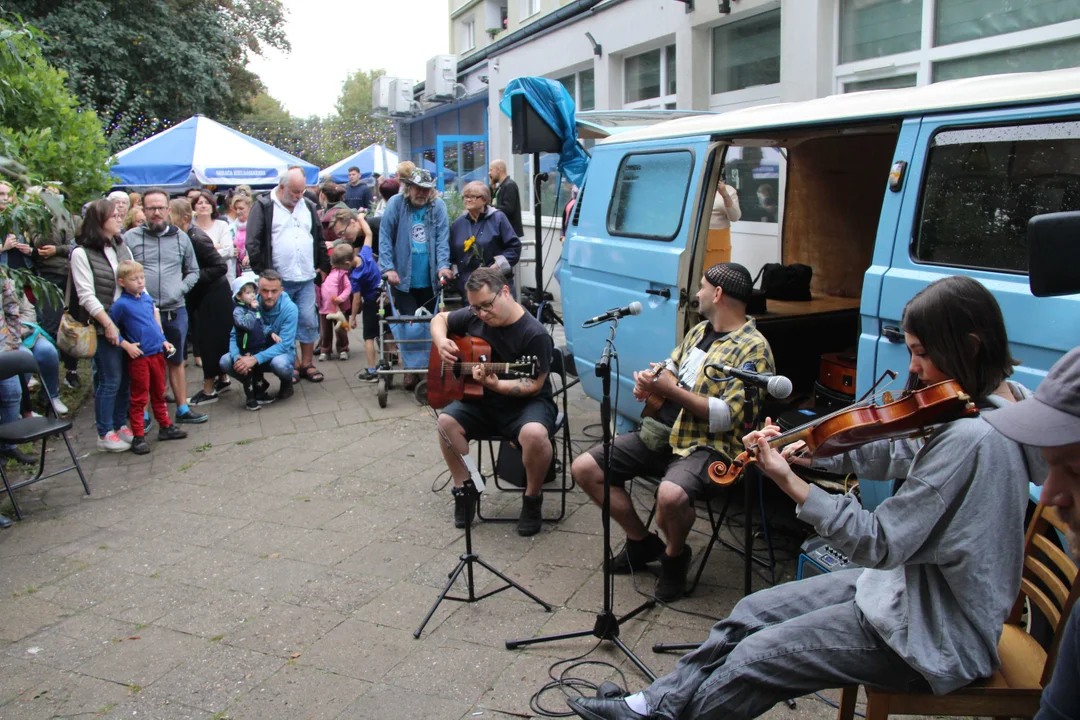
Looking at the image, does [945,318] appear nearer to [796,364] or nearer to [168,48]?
[796,364]

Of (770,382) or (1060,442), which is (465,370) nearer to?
(770,382)

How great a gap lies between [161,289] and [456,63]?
11188 mm

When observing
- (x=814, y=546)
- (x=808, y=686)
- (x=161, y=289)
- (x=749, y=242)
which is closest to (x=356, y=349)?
(x=161, y=289)

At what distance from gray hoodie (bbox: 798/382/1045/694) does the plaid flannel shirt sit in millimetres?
1528

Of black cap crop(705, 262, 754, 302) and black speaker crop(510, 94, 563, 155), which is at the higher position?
black speaker crop(510, 94, 563, 155)

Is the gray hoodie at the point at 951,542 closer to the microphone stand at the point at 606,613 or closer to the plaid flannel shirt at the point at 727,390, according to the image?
the microphone stand at the point at 606,613

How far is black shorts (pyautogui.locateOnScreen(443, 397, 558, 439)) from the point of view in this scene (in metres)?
4.75

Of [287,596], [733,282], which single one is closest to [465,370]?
[287,596]

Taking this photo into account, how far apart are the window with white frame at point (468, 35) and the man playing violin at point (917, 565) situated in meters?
17.0

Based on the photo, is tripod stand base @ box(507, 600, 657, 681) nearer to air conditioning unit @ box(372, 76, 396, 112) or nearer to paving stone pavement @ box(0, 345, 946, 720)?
paving stone pavement @ box(0, 345, 946, 720)

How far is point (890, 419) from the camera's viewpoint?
83.2 inches

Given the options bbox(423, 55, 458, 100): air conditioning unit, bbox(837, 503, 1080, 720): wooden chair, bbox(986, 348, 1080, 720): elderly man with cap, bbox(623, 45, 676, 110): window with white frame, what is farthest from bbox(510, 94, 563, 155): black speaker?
bbox(423, 55, 458, 100): air conditioning unit

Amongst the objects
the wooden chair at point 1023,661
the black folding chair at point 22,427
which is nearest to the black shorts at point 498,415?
the wooden chair at point 1023,661

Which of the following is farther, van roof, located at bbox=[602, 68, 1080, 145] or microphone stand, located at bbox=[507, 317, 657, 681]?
→ microphone stand, located at bbox=[507, 317, 657, 681]
